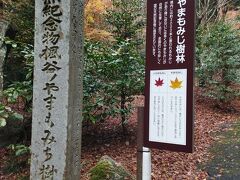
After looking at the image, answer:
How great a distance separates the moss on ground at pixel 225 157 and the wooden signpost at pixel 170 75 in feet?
10.3

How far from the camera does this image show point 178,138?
3.85 meters

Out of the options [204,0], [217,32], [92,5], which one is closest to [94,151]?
[92,5]

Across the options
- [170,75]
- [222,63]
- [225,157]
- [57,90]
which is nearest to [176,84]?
[170,75]

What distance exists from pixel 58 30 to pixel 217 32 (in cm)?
930

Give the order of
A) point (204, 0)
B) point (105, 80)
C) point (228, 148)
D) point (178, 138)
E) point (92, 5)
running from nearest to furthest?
1. point (178, 138)
2. point (105, 80)
3. point (228, 148)
4. point (92, 5)
5. point (204, 0)

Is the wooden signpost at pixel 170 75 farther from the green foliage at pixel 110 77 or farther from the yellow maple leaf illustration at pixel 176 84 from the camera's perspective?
the green foliage at pixel 110 77

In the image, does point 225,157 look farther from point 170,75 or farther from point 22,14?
point 22,14

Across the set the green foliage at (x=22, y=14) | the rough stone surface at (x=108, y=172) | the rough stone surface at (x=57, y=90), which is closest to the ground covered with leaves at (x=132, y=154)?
the rough stone surface at (x=108, y=172)

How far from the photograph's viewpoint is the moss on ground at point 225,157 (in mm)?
6699

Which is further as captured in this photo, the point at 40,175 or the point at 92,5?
the point at 92,5

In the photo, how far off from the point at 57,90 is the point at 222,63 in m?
8.85

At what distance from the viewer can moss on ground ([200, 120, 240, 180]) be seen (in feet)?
22.0

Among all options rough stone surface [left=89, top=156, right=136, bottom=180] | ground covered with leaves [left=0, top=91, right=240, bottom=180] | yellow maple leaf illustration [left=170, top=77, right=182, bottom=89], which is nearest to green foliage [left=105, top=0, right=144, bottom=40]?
ground covered with leaves [left=0, top=91, right=240, bottom=180]

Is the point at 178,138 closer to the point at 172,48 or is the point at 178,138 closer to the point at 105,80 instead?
the point at 172,48
